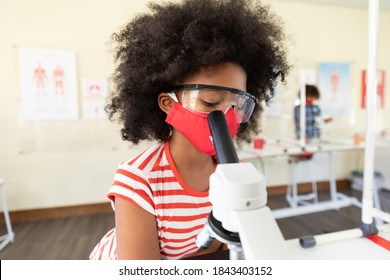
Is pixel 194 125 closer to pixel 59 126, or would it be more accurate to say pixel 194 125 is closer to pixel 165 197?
pixel 165 197

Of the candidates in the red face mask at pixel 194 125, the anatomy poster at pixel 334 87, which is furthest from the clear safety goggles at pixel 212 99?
the anatomy poster at pixel 334 87

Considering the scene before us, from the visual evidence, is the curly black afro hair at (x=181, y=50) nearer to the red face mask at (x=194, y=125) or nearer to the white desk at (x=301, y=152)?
the red face mask at (x=194, y=125)

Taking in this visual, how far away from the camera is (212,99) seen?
56 centimetres

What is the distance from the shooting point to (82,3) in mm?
2111

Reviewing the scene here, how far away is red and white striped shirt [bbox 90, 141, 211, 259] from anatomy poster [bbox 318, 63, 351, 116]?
9.72ft

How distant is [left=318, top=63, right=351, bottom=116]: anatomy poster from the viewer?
119 inches

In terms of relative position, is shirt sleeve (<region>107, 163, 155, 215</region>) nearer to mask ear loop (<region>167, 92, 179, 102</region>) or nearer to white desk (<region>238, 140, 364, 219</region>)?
mask ear loop (<region>167, 92, 179, 102</region>)

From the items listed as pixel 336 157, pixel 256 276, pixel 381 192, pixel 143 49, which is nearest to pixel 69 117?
pixel 143 49

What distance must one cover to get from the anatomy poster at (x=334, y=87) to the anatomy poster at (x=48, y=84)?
9.40 ft

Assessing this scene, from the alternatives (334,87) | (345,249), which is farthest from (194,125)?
(334,87)

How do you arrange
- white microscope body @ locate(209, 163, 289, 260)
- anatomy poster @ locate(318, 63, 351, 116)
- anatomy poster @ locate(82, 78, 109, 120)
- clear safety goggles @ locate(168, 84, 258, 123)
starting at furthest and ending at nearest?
anatomy poster @ locate(318, 63, 351, 116), anatomy poster @ locate(82, 78, 109, 120), clear safety goggles @ locate(168, 84, 258, 123), white microscope body @ locate(209, 163, 289, 260)

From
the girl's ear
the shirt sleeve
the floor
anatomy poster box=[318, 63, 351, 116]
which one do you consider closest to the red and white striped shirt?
the shirt sleeve

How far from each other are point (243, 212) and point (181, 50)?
49cm

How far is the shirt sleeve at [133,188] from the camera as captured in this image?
0.57 metres
